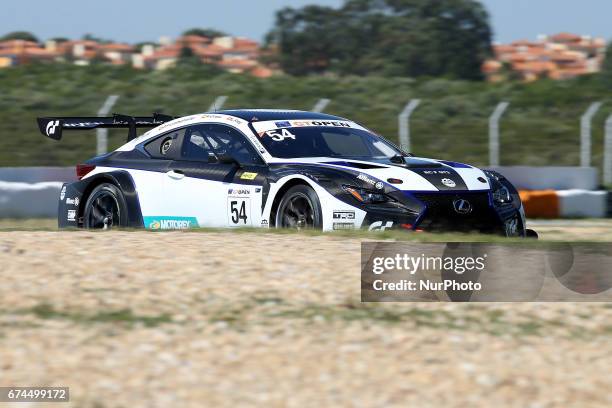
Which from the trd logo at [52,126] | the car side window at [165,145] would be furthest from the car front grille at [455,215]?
the trd logo at [52,126]

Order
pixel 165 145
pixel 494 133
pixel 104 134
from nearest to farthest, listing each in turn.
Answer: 1. pixel 165 145
2. pixel 104 134
3. pixel 494 133

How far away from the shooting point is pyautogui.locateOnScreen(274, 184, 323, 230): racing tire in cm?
991

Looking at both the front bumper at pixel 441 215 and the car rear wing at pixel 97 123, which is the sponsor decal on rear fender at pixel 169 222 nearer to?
the car rear wing at pixel 97 123

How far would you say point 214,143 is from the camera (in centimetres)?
1127

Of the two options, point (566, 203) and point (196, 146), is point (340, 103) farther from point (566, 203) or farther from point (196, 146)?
point (196, 146)

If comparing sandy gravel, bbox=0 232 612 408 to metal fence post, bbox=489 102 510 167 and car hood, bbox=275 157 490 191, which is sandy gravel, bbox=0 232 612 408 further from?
metal fence post, bbox=489 102 510 167

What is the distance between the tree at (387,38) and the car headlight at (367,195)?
189 feet

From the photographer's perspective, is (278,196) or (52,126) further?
(52,126)

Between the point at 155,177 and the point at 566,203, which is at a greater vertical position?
the point at 155,177

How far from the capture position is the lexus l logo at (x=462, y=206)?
394 inches

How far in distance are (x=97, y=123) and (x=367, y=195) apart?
12.6 ft

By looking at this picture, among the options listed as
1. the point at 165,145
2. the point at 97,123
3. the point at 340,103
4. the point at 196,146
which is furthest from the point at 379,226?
the point at 340,103

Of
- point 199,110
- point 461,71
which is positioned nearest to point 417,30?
point 461,71

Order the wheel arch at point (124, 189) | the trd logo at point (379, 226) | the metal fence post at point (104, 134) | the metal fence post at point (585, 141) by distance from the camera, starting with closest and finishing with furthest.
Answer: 1. the trd logo at point (379, 226)
2. the wheel arch at point (124, 189)
3. the metal fence post at point (104, 134)
4. the metal fence post at point (585, 141)
